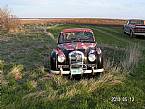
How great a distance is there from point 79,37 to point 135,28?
18.2m

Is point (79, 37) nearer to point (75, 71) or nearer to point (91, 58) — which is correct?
point (91, 58)

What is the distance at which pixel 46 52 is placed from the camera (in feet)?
53.3

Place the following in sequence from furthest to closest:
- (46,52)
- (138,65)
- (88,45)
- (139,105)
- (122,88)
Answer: (46,52) < (138,65) < (88,45) < (122,88) < (139,105)

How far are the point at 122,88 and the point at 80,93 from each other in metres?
1.36

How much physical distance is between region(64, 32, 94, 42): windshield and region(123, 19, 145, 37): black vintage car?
57.9ft

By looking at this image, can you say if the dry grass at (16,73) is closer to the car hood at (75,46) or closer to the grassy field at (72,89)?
the grassy field at (72,89)

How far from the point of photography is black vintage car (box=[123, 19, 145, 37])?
2939 centimetres

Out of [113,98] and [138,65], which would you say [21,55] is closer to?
[138,65]

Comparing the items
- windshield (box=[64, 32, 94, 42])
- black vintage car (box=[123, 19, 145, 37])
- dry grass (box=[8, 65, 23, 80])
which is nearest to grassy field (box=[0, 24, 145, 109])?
dry grass (box=[8, 65, 23, 80])

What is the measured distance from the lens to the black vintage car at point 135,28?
29.4m

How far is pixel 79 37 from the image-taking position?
492 inches

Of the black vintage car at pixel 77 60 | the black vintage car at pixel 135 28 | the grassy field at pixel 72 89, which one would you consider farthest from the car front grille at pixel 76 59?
the black vintage car at pixel 135 28

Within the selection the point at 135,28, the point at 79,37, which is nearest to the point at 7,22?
the point at 135,28

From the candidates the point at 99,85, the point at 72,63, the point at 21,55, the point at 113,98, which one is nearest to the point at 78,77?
the point at 72,63
